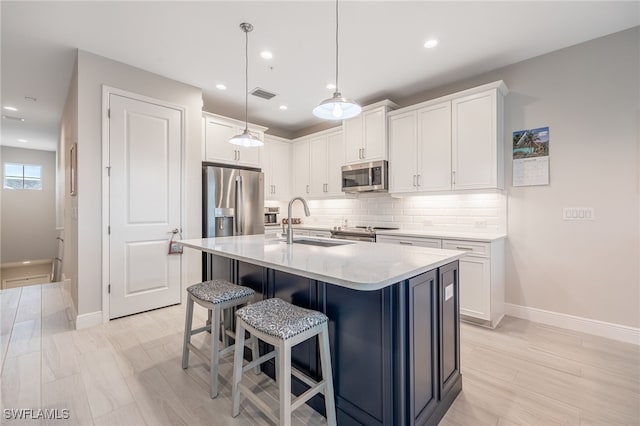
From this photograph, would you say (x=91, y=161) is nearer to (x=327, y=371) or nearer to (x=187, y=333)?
(x=187, y=333)

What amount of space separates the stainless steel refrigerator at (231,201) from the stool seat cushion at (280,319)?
98.5 inches

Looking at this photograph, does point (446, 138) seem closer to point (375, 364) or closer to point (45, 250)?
point (375, 364)

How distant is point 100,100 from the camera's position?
3012mm

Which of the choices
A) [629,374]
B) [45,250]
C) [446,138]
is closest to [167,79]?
[446,138]

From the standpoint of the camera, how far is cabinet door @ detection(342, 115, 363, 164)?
4.22 meters

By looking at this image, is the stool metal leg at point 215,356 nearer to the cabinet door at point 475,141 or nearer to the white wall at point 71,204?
the white wall at point 71,204

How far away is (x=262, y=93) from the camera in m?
3.98

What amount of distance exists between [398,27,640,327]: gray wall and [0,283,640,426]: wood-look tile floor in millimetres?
439

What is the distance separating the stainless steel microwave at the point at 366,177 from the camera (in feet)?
13.0

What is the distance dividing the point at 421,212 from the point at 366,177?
91 centimetres

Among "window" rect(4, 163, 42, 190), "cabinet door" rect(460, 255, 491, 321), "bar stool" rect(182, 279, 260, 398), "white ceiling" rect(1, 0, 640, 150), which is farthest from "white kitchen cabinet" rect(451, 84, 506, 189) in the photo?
"window" rect(4, 163, 42, 190)

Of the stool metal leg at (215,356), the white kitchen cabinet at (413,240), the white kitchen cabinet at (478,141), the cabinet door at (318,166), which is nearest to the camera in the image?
the stool metal leg at (215,356)

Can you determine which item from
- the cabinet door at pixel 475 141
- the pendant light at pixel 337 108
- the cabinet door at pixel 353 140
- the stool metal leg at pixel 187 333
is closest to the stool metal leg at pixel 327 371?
the stool metal leg at pixel 187 333

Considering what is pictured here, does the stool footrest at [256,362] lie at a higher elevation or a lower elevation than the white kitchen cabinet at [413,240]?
lower
